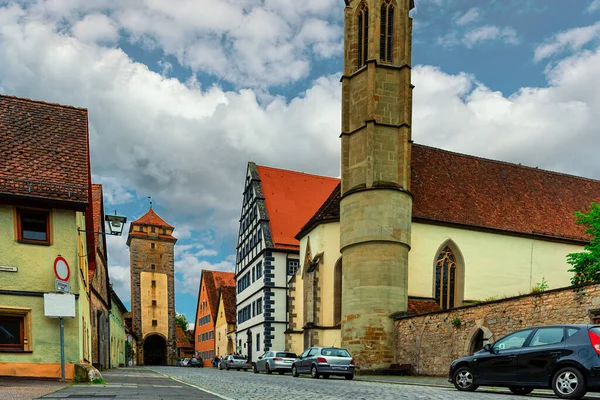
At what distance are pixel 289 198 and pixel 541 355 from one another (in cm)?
3946

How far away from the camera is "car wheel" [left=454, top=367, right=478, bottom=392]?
567 inches

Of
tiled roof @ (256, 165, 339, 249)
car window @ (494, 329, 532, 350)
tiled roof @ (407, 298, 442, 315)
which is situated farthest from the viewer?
tiled roof @ (256, 165, 339, 249)

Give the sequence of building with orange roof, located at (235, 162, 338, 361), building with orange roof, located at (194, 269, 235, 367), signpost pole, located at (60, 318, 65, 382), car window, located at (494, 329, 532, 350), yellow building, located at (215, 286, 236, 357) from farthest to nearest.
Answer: building with orange roof, located at (194, 269, 235, 367), yellow building, located at (215, 286, 236, 357), building with orange roof, located at (235, 162, 338, 361), signpost pole, located at (60, 318, 65, 382), car window, located at (494, 329, 532, 350)

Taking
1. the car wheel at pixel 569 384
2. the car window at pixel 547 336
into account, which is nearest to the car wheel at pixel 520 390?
the car window at pixel 547 336

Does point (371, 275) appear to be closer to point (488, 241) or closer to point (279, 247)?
point (488, 241)

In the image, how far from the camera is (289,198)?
51500 millimetres

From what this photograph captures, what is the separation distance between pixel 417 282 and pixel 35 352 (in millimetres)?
21589

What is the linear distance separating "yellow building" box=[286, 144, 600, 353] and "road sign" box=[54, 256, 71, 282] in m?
20.1

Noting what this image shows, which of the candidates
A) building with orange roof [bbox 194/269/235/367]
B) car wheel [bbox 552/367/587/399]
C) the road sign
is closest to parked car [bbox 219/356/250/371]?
building with orange roof [bbox 194/269/235/367]

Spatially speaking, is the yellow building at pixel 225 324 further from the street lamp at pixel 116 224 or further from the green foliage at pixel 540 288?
the street lamp at pixel 116 224

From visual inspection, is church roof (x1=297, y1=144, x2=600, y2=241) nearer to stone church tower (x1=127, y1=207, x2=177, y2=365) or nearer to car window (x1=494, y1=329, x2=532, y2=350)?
car window (x1=494, y1=329, x2=532, y2=350)

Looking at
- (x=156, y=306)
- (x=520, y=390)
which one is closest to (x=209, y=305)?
(x=156, y=306)

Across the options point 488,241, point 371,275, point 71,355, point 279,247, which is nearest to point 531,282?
point 488,241

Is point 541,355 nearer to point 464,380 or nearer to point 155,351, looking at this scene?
point 464,380
